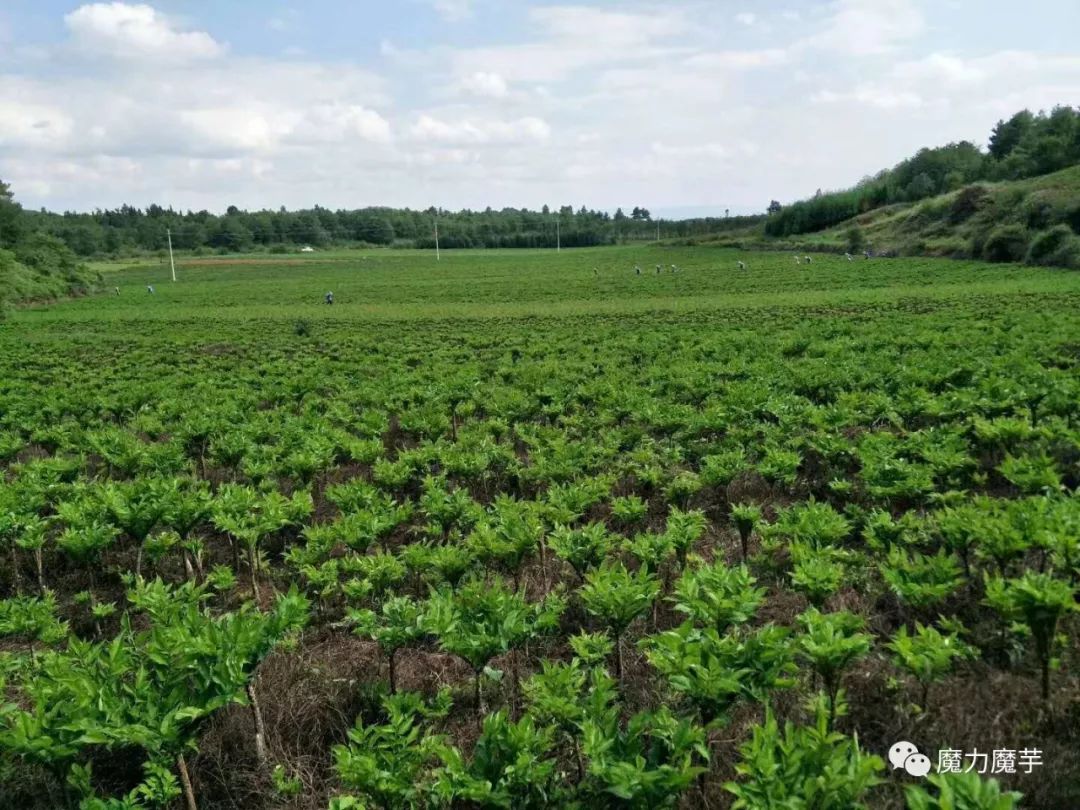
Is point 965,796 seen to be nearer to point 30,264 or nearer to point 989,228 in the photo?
point 989,228

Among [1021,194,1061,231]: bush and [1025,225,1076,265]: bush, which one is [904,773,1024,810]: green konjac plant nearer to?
[1025,225,1076,265]: bush

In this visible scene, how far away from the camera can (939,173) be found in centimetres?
10806

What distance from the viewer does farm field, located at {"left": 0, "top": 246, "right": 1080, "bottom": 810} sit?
4.04 m

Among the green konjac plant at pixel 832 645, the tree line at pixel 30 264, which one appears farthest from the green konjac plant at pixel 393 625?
the tree line at pixel 30 264

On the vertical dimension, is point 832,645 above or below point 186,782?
above

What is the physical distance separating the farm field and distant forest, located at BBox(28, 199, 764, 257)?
116866 millimetres

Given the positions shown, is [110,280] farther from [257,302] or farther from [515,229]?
[515,229]

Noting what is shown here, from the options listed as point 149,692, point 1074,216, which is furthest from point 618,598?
point 1074,216

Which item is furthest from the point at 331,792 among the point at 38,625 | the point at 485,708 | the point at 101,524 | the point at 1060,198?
the point at 1060,198

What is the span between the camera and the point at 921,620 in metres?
5.95

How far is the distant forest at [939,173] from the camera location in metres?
86.1

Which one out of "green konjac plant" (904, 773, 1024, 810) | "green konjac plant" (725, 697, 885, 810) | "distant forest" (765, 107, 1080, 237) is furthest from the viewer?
"distant forest" (765, 107, 1080, 237)

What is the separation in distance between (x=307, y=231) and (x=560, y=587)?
6339 inches

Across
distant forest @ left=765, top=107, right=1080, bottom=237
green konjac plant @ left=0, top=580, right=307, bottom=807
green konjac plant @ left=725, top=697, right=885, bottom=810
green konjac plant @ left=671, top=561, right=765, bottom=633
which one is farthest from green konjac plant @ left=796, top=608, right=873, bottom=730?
distant forest @ left=765, top=107, right=1080, bottom=237
